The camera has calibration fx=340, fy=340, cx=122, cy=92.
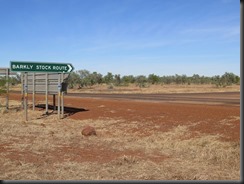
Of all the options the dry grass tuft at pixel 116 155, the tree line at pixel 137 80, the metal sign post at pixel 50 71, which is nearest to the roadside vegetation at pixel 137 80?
the tree line at pixel 137 80

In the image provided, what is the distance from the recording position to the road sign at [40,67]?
17212 mm

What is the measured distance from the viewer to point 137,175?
21.2ft

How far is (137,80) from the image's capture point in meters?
122

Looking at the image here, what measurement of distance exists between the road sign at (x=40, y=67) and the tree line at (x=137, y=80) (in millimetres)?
61525

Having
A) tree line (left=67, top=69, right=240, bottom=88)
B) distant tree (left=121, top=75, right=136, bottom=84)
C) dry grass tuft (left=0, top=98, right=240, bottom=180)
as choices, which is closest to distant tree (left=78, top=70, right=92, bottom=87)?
tree line (left=67, top=69, right=240, bottom=88)

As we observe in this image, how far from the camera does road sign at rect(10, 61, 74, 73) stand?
678 inches

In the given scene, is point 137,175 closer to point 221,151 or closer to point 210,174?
point 210,174

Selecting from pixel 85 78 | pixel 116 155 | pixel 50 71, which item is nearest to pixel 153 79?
pixel 85 78

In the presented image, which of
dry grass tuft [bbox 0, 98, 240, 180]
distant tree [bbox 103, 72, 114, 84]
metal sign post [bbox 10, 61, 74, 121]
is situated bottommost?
dry grass tuft [bbox 0, 98, 240, 180]

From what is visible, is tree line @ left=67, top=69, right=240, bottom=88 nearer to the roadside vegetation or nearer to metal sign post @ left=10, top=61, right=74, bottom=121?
the roadside vegetation

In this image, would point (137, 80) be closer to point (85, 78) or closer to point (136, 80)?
point (136, 80)

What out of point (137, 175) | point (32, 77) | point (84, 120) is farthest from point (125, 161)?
point (32, 77)

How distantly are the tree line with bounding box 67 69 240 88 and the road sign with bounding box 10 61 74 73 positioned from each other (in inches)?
2422

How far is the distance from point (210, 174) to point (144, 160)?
1810 millimetres
